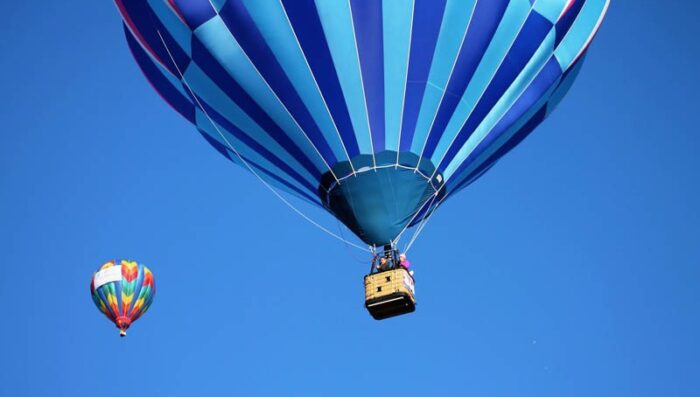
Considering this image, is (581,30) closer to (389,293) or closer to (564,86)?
(564,86)

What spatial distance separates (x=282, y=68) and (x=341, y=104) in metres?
0.80

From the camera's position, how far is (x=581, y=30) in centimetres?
1667

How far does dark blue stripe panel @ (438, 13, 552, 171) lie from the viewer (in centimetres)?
1614

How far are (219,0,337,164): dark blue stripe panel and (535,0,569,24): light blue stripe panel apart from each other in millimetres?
2982

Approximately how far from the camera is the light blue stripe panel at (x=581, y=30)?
1661 cm

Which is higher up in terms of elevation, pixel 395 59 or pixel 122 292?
pixel 122 292

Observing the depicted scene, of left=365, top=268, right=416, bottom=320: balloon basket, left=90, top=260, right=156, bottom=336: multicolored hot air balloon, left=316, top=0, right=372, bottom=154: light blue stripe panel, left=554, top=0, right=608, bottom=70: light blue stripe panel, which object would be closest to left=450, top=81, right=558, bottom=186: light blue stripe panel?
left=554, top=0, right=608, bottom=70: light blue stripe panel

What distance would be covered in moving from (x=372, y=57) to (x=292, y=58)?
0.93m

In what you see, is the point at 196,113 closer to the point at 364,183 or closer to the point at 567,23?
the point at 364,183

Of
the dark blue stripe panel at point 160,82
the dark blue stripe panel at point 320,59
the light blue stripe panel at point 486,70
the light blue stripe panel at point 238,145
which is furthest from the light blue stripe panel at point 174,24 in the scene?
the light blue stripe panel at point 486,70

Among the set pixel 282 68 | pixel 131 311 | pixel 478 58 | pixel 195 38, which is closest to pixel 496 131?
pixel 478 58

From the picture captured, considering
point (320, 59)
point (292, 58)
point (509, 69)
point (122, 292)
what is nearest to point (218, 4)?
point (292, 58)

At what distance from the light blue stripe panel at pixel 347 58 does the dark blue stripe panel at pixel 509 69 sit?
1.06 m

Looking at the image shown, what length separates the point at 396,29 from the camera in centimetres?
1574
